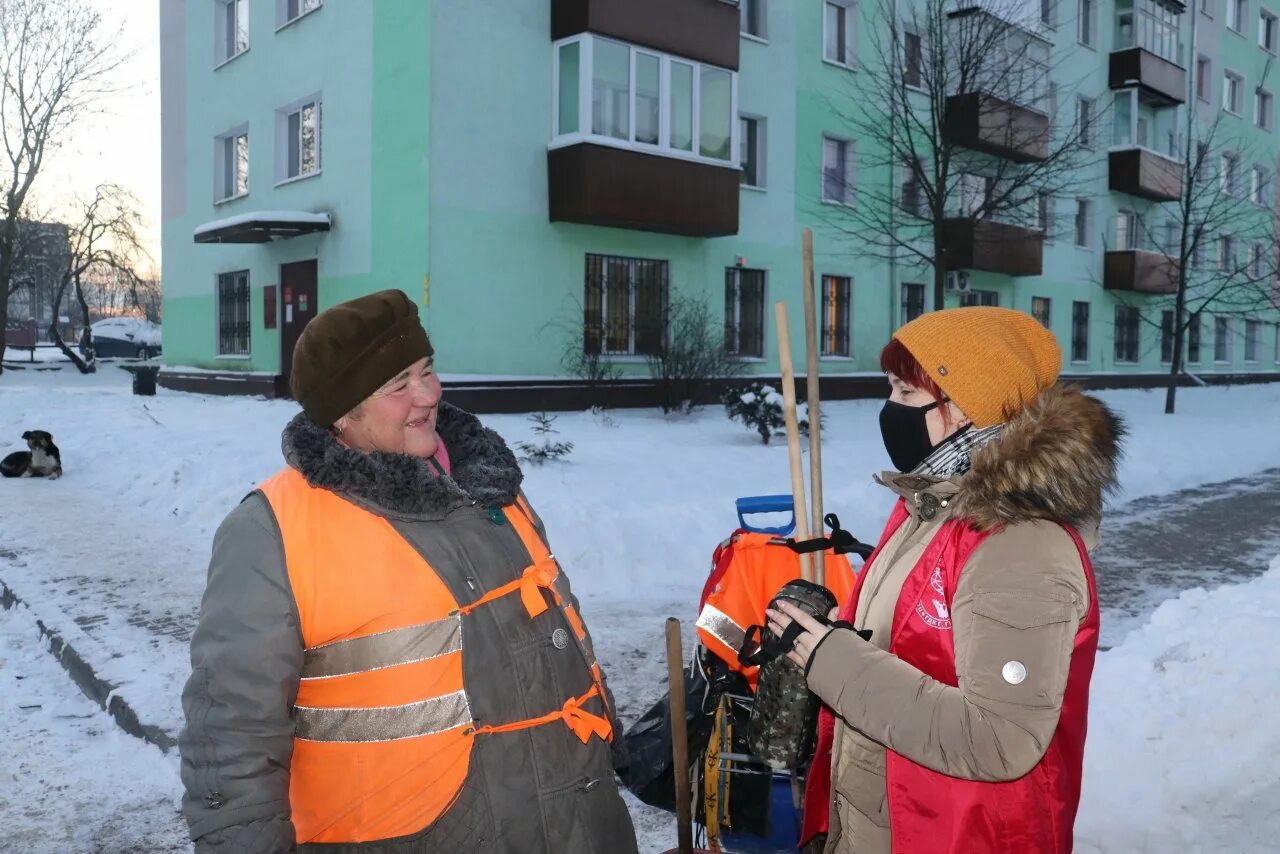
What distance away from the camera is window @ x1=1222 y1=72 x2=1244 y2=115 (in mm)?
34188

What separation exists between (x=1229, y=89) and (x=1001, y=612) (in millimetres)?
39285

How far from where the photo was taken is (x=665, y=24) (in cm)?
1650

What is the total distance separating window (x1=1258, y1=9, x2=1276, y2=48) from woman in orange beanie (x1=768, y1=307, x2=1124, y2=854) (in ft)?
135

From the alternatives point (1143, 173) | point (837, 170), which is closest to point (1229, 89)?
point (1143, 173)

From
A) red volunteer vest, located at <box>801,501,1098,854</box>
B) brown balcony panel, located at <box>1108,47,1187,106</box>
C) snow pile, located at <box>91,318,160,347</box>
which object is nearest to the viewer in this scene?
red volunteer vest, located at <box>801,501,1098,854</box>

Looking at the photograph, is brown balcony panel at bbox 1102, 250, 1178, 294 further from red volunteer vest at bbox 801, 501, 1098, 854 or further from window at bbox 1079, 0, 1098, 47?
→ red volunteer vest at bbox 801, 501, 1098, 854

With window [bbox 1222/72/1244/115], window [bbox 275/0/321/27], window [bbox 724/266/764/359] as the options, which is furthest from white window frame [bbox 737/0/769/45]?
window [bbox 1222/72/1244/115]

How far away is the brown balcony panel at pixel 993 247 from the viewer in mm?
21594

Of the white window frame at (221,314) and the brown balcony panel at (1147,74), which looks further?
the brown balcony panel at (1147,74)

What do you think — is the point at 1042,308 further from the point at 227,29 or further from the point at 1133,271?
the point at 227,29

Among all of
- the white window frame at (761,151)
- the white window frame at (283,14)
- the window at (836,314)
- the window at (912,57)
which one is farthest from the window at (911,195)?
the white window frame at (283,14)

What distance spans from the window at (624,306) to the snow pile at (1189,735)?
12.0m

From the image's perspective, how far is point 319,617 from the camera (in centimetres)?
186

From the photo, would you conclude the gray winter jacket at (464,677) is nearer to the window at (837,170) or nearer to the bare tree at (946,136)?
the bare tree at (946,136)
